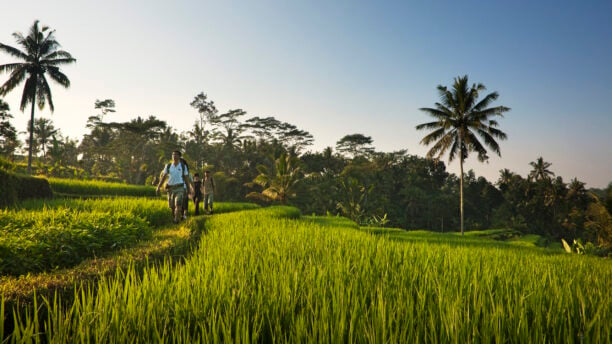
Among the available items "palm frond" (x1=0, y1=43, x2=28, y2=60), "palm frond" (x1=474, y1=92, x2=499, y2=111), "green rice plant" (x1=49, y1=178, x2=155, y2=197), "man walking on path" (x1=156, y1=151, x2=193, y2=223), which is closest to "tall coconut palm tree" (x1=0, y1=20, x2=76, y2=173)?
"palm frond" (x1=0, y1=43, x2=28, y2=60)

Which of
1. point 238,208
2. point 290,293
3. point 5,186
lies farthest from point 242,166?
point 290,293

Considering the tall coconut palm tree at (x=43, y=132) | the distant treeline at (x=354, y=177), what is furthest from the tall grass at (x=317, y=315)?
the tall coconut palm tree at (x=43, y=132)

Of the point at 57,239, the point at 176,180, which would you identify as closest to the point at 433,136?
the point at 176,180

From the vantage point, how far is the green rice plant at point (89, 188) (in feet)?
47.4

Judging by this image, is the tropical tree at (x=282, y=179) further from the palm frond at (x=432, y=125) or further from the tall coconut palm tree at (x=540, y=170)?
the tall coconut palm tree at (x=540, y=170)

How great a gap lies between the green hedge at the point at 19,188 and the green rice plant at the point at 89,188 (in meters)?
3.00

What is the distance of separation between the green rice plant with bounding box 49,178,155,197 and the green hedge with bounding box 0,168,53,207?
9.83ft

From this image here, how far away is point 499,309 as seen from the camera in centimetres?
162

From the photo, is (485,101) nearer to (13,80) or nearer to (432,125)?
(432,125)

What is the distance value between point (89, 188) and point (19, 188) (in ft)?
17.3

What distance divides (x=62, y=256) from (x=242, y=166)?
3381cm

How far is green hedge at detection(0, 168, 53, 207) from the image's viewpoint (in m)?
8.78

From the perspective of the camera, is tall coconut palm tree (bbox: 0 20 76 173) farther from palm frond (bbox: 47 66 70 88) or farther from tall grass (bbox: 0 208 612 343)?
tall grass (bbox: 0 208 612 343)

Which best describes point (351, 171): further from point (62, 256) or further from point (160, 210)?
point (62, 256)
